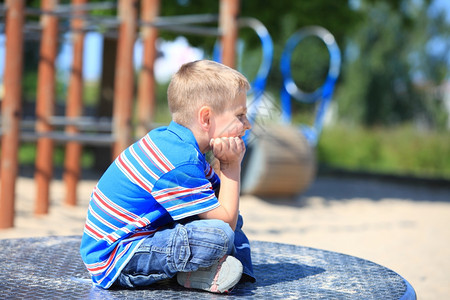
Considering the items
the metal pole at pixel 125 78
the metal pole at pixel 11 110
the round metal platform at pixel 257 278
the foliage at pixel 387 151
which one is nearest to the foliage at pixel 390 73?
the foliage at pixel 387 151

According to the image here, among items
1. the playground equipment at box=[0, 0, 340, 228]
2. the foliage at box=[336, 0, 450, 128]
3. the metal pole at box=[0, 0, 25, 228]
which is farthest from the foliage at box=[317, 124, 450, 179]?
the foliage at box=[336, 0, 450, 128]

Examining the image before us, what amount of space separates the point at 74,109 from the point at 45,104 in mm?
642

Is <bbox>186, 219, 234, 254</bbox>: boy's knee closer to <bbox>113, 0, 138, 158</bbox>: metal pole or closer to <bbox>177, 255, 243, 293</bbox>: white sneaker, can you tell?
<bbox>177, 255, 243, 293</bbox>: white sneaker

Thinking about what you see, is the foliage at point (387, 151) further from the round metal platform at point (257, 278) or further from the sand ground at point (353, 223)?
the round metal platform at point (257, 278)

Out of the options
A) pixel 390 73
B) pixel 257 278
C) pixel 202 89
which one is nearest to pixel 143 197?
pixel 202 89

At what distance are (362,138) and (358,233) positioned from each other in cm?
1040

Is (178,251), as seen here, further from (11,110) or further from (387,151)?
(387,151)

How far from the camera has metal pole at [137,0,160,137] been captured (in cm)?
513

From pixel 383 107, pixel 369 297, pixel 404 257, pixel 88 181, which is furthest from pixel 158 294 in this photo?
pixel 383 107

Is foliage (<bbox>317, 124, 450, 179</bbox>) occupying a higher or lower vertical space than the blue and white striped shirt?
lower

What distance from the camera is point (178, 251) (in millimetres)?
1543

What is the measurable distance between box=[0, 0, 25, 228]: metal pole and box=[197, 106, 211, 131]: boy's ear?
289 cm

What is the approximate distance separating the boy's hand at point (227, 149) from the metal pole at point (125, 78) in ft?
10.3

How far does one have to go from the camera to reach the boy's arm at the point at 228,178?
158 cm
